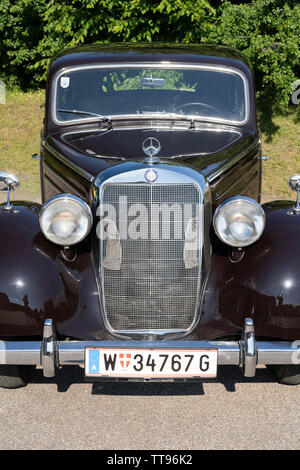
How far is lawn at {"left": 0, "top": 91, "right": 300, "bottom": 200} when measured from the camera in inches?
383

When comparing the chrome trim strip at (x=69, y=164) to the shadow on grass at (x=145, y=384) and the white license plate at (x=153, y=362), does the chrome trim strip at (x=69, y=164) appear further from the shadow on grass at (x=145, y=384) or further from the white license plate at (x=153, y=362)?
the shadow on grass at (x=145, y=384)

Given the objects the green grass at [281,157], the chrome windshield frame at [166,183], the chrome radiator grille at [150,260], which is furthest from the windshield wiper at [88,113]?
the green grass at [281,157]

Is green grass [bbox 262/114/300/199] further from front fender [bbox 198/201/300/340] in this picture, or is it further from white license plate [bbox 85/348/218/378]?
white license plate [bbox 85/348/218/378]

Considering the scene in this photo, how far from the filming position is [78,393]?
3.51 meters

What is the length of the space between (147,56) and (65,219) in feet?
6.08

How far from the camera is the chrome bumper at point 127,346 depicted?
285 centimetres

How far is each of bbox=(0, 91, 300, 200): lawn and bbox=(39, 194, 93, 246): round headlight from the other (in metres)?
6.10

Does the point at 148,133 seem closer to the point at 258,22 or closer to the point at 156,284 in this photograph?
the point at 156,284

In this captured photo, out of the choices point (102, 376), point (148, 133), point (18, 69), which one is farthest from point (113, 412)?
point (18, 69)

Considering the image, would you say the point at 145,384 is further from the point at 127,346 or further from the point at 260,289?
the point at 260,289

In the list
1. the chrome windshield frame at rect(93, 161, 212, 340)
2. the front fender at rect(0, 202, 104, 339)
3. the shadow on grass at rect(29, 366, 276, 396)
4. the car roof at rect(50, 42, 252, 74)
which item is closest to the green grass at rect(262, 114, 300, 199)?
the car roof at rect(50, 42, 252, 74)

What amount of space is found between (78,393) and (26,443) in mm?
571

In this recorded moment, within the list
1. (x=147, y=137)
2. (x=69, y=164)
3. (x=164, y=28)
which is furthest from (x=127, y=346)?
(x=164, y=28)

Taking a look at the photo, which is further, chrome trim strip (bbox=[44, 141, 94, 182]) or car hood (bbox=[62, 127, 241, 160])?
car hood (bbox=[62, 127, 241, 160])
